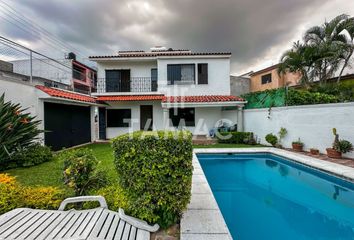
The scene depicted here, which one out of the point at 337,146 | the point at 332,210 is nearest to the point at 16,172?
the point at 332,210

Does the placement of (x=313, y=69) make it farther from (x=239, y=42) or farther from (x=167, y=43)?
(x=167, y=43)

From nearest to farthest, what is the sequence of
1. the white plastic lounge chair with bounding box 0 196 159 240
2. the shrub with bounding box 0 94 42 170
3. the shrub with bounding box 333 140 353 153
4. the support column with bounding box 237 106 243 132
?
1. the white plastic lounge chair with bounding box 0 196 159 240
2. the shrub with bounding box 0 94 42 170
3. the shrub with bounding box 333 140 353 153
4. the support column with bounding box 237 106 243 132

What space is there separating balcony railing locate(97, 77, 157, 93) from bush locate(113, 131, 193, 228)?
16.5 m

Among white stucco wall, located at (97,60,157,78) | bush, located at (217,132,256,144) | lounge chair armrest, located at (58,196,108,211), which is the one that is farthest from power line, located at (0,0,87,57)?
bush, located at (217,132,256,144)

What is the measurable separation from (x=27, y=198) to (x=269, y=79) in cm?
3227

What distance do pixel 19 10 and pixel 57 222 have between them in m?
17.3

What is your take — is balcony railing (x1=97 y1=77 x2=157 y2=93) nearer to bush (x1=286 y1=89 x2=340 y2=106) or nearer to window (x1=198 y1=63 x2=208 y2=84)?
window (x1=198 y1=63 x2=208 y2=84)

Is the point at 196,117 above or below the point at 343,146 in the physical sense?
above

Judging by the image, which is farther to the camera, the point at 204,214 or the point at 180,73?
the point at 180,73

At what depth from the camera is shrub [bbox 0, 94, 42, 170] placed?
837 centimetres

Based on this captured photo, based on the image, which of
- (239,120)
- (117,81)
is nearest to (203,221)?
(239,120)

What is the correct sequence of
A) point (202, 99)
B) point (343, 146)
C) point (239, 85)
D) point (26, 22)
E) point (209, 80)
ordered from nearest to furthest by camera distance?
point (343, 146) → point (26, 22) → point (202, 99) → point (209, 80) → point (239, 85)

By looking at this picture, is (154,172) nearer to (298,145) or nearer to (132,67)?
(298,145)

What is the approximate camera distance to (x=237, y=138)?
17.2 metres
